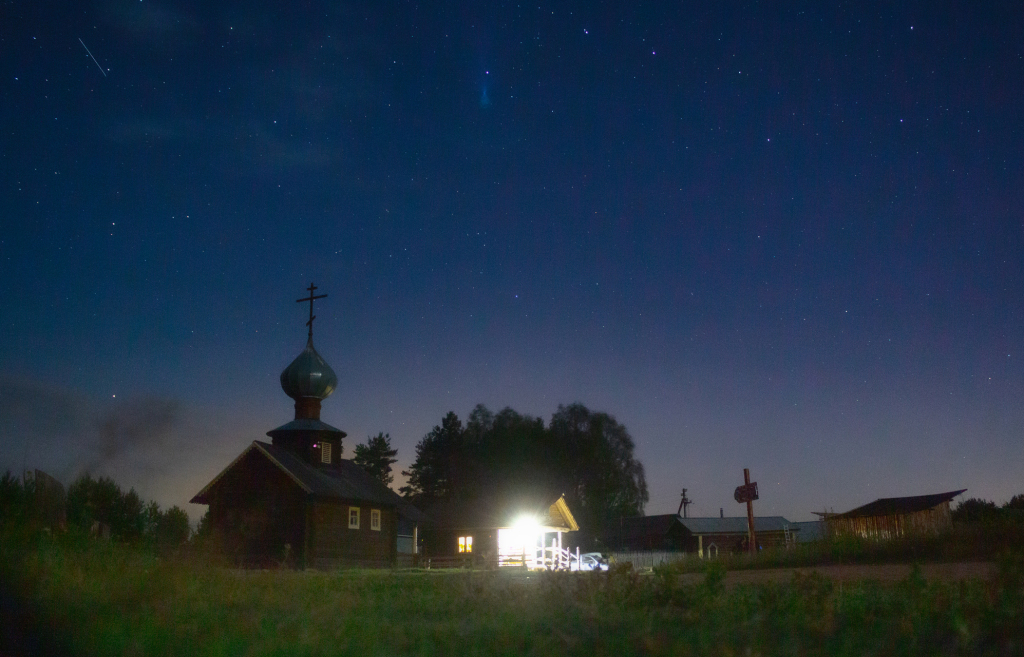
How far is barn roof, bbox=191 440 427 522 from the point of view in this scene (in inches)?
1441

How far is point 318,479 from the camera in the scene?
3816 centimetres

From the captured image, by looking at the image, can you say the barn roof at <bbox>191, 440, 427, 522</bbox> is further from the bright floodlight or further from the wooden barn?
the wooden barn

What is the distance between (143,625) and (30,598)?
157 cm

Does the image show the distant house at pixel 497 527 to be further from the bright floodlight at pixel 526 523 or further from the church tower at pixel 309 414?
the church tower at pixel 309 414

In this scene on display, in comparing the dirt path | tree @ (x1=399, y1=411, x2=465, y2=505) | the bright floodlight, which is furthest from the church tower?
tree @ (x1=399, y1=411, x2=465, y2=505)

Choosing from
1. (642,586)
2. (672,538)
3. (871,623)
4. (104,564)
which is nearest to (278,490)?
(104,564)

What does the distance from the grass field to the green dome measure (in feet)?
105

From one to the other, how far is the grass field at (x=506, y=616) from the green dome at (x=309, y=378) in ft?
105

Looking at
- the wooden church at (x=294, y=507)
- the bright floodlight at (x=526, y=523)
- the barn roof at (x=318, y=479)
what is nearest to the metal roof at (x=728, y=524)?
the bright floodlight at (x=526, y=523)

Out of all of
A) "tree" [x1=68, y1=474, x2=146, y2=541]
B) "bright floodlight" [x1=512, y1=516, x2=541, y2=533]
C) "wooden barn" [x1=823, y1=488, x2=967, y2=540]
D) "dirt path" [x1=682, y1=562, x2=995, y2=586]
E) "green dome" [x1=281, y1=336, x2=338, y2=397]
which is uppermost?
"green dome" [x1=281, y1=336, x2=338, y2=397]

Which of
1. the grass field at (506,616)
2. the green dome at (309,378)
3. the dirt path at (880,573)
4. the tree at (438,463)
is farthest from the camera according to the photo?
the tree at (438,463)

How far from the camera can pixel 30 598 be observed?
27.8 feet

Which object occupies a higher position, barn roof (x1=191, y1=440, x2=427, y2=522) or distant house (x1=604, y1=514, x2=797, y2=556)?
barn roof (x1=191, y1=440, x2=427, y2=522)

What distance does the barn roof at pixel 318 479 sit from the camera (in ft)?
120
